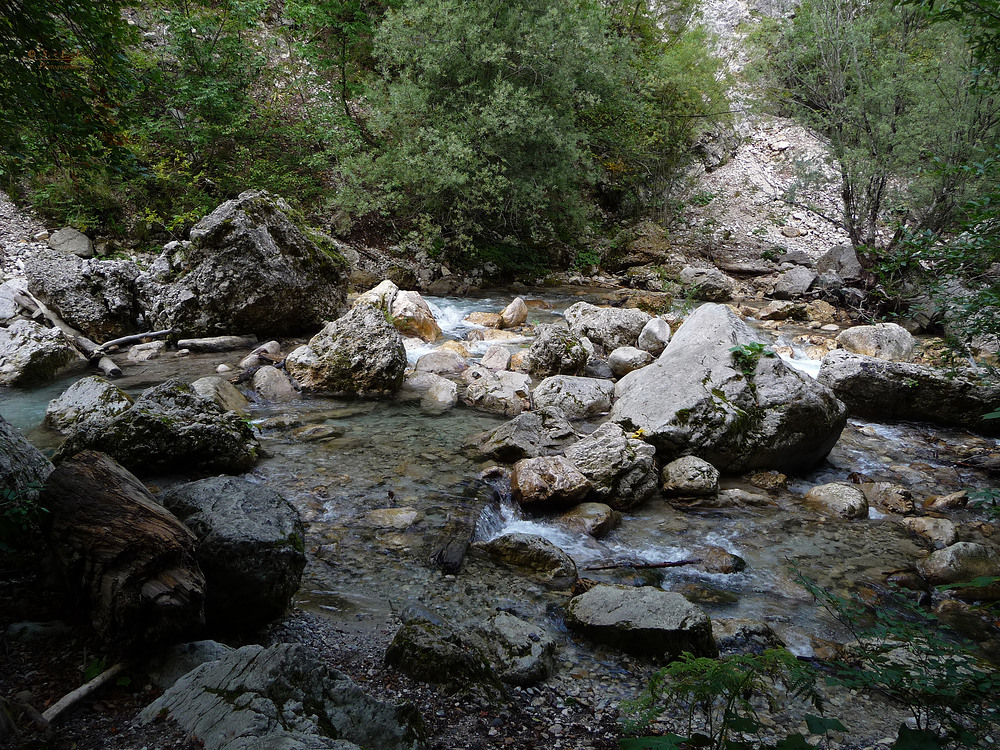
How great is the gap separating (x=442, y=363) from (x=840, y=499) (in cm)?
578

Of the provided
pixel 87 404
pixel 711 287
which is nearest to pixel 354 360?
pixel 87 404

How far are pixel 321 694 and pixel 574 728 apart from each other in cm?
125

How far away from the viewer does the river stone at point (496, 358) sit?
9227 millimetres

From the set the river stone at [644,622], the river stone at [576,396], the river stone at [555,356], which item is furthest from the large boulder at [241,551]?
the river stone at [555,356]

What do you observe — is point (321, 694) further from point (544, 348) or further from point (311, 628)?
point (544, 348)

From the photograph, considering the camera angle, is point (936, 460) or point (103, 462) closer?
point (103, 462)

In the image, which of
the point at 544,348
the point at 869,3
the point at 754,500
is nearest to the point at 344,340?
the point at 544,348

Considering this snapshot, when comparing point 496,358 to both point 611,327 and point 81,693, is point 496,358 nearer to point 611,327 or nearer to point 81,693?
point 611,327

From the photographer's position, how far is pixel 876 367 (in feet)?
25.9

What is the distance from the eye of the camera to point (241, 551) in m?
3.09

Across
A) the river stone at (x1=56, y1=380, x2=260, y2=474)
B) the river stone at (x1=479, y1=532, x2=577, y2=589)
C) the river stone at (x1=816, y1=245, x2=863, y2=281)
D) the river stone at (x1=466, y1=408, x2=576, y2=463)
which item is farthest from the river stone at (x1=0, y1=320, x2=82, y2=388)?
the river stone at (x1=816, y1=245, x2=863, y2=281)

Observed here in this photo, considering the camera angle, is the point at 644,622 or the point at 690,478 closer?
the point at 644,622

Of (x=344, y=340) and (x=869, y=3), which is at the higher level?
(x=869, y=3)

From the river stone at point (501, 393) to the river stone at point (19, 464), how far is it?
4.99 meters
